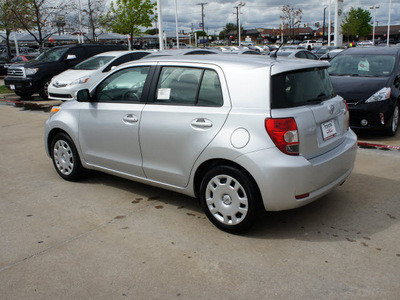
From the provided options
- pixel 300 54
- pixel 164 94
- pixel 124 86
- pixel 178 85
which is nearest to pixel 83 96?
pixel 124 86

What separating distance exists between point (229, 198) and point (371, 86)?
508cm

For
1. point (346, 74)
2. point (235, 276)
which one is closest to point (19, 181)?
point (235, 276)

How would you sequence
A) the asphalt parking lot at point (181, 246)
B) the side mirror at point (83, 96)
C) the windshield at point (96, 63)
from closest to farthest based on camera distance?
the asphalt parking lot at point (181, 246) → the side mirror at point (83, 96) → the windshield at point (96, 63)

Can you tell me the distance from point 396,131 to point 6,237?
7.26 metres

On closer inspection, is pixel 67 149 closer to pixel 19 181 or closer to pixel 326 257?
pixel 19 181

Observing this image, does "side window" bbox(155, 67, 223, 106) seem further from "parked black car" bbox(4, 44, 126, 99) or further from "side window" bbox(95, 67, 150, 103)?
"parked black car" bbox(4, 44, 126, 99)

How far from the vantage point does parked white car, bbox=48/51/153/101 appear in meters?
12.0

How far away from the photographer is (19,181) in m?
5.71

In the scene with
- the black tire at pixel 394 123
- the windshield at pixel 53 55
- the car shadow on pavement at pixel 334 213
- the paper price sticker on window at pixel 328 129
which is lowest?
the car shadow on pavement at pixel 334 213

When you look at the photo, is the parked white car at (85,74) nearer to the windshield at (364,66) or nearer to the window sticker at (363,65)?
the windshield at (364,66)

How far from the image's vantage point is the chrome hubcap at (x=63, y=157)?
5.42 meters

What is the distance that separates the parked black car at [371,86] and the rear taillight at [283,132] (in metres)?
4.36

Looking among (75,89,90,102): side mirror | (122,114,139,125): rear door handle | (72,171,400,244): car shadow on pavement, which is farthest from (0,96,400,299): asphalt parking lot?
(75,89,90,102): side mirror

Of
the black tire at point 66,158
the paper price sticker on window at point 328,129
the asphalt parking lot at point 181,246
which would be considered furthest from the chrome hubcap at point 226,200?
the black tire at point 66,158
